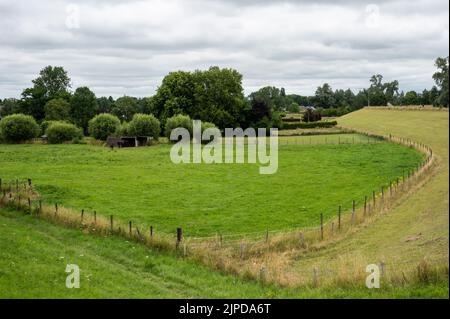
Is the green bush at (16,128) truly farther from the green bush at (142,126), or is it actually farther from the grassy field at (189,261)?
the grassy field at (189,261)

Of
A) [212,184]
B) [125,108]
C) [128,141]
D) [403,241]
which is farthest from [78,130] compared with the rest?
[403,241]

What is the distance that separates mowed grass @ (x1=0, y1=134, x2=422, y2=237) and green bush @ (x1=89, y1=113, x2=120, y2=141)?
23.0 metres

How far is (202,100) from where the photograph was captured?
3942 inches

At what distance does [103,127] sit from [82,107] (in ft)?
92.8

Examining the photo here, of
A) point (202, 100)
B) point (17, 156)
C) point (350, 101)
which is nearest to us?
point (17, 156)

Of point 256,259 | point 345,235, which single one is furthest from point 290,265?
point 345,235

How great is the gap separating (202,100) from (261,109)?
1206cm

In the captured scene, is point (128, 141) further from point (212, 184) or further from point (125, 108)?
point (125, 108)

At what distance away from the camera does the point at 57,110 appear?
108m

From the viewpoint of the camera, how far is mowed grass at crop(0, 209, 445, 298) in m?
16.0

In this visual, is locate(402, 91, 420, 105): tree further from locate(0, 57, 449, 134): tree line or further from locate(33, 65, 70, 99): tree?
locate(33, 65, 70, 99): tree
